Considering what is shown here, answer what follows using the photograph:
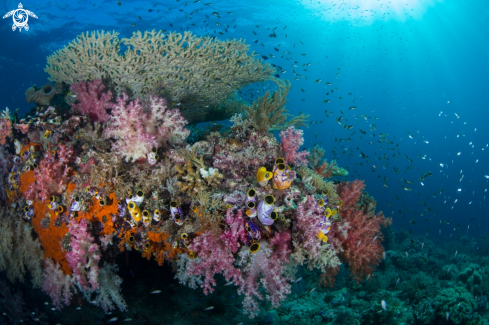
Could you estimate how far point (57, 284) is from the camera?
3.88 meters

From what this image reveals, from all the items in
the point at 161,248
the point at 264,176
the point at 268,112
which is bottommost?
the point at 161,248

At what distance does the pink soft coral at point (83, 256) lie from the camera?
3619mm

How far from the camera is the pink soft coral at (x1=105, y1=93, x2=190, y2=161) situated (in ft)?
13.4

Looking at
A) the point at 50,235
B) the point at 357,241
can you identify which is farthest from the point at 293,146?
the point at 50,235

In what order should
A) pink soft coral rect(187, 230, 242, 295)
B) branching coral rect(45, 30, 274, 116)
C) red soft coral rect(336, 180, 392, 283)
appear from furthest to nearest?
branching coral rect(45, 30, 274, 116) < red soft coral rect(336, 180, 392, 283) < pink soft coral rect(187, 230, 242, 295)

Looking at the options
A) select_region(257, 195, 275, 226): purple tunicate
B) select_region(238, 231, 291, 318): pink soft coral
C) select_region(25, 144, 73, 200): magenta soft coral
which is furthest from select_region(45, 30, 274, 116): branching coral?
select_region(238, 231, 291, 318): pink soft coral

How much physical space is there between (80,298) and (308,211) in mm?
4306

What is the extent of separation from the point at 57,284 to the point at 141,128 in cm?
302

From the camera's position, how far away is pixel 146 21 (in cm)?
3022

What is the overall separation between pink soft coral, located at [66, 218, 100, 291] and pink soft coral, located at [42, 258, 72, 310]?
1.00ft

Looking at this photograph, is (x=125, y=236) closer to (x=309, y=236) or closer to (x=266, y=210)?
(x=266, y=210)

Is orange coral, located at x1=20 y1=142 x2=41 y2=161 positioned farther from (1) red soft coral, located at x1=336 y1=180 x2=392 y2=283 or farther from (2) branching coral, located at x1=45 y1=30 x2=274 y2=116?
(1) red soft coral, located at x1=336 y1=180 x2=392 y2=283

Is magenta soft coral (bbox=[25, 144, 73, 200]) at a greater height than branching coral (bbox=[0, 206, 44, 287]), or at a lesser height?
greater

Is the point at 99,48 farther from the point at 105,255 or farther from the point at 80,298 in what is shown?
the point at 80,298
